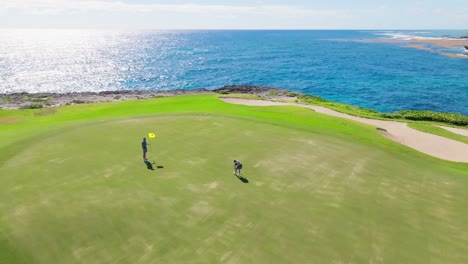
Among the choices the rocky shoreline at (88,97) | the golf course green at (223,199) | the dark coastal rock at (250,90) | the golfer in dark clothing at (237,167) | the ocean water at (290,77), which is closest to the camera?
the golf course green at (223,199)

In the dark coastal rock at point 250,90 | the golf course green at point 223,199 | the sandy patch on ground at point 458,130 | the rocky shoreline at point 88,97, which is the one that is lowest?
the rocky shoreline at point 88,97

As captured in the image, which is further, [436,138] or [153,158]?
[436,138]

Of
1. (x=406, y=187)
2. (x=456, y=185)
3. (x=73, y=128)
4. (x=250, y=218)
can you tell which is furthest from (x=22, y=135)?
(x=456, y=185)

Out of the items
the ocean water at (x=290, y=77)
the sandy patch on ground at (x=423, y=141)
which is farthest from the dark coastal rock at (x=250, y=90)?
the sandy patch on ground at (x=423, y=141)

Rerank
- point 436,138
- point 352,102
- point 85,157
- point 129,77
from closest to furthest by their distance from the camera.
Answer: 1. point 85,157
2. point 436,138
3. point 352,102
4. point 129,77

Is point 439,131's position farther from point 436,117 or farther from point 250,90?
point 250,90

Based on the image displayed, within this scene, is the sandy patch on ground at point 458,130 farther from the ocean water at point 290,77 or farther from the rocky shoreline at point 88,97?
the rocky shoreline at point 88,97

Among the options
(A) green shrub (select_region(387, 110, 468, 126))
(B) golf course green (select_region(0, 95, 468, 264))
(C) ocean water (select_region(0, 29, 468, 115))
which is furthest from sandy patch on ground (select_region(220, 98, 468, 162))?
(C) ocean water (select_region(0, 29, 468, 115))

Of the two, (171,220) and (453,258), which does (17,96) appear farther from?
(453,258)

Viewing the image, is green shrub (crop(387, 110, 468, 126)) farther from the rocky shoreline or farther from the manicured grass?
the rocky shoreline
